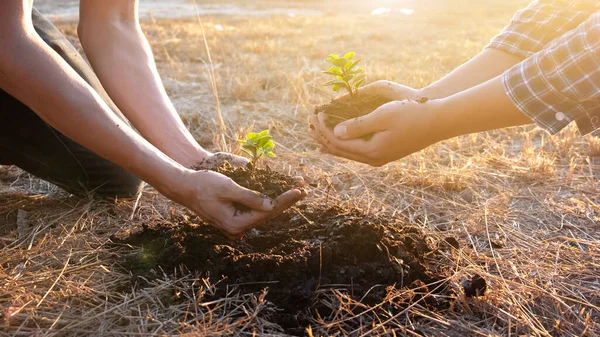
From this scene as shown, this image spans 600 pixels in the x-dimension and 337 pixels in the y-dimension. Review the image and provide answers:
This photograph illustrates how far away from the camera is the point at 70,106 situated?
170cm

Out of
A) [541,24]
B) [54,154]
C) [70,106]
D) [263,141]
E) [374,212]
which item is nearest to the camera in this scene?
[70,106]

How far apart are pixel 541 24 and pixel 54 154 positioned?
2.48 m

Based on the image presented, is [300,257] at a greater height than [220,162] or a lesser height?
lesser

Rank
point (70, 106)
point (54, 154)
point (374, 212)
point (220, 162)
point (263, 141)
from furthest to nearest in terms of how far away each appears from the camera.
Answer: point (54, 154)
point (374, 212)
point (220, 162)
point (263, 141)
point (70, 106)

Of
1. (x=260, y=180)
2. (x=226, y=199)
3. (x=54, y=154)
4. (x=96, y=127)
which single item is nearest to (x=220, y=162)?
(x=260, y=180)

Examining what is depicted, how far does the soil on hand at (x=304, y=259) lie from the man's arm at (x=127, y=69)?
0.53m

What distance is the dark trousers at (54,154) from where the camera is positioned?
8.29 feet

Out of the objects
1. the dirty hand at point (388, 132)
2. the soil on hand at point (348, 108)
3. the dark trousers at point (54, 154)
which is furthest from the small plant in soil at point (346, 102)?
the dark trousers at point (54, 154)

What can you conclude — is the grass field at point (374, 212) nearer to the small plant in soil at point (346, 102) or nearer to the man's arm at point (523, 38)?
the small plant in soil at point (346, 102)

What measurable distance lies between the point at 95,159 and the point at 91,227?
0.49 meters

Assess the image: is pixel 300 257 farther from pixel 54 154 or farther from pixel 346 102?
pixel 54 154

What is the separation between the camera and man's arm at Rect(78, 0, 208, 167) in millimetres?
2322

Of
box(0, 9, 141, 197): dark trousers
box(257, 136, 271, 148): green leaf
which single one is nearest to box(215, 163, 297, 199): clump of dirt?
box(257, 136, 271, 148): green leaf

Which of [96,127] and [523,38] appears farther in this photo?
[523,38]
